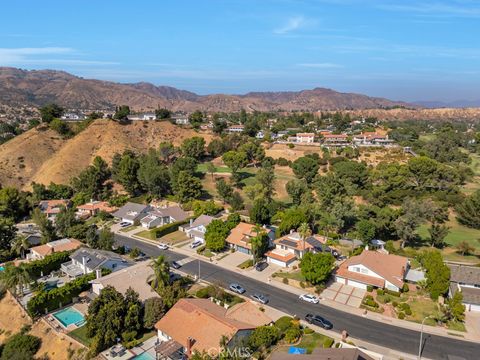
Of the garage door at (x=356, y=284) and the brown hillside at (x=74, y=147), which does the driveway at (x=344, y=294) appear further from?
the brown hillside at (x=74, y=147)

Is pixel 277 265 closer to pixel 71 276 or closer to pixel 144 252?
pixel 144 252

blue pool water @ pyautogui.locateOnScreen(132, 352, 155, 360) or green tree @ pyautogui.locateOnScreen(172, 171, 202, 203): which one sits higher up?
green tree @ pyautogui.locateOnScreen(172, 171, 202, 203)

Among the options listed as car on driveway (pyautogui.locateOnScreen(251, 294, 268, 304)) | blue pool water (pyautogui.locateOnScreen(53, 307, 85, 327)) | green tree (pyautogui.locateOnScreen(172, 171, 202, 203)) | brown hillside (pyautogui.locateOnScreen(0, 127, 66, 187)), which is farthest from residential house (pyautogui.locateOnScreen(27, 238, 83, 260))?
brown hillside (pyautogui.locateOnScreen(0, 127, 66, 187))

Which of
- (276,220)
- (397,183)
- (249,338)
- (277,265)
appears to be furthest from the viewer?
(397,183)

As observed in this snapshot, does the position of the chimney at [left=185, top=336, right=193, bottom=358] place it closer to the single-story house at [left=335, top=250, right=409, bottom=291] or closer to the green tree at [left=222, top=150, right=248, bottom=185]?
the single-story house at [left=335, top=250, right=409, bottom=291]

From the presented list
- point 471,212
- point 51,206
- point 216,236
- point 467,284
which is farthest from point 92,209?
point 471,212

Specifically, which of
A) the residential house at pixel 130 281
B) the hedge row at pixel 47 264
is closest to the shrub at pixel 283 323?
the residential house at pixel 130 281

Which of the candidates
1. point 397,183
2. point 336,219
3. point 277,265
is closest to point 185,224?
point 277,265
